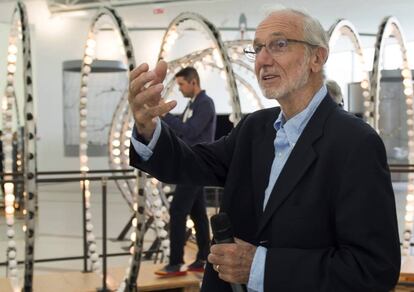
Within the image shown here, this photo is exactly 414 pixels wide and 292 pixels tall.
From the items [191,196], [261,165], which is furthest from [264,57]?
[191,196]

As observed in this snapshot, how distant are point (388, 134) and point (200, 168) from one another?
1294cm

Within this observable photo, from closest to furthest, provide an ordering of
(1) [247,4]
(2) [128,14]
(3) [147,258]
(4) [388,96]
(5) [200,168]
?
(5) [200,168] → (3) [147,258] → (1) [247,4] → (2) [128,14] → (4) [388,96]

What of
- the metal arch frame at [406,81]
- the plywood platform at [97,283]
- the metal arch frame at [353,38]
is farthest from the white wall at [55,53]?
the plywood platform at [97,283]

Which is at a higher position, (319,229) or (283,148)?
(283,148)

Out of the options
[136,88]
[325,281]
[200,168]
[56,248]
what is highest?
[136,88]

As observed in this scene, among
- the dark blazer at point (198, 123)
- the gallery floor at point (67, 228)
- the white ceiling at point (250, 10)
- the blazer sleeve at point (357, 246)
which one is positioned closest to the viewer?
the blazer sleeve at point (357, 246)

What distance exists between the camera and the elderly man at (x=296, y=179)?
4.59ft

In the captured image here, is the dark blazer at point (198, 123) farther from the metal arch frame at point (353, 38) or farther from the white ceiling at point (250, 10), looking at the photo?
the white ceiling at point (250, 10)

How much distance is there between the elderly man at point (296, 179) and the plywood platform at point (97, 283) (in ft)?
9.21

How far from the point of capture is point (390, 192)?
4.71ft

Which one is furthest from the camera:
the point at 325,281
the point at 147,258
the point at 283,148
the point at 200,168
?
the point at 147,258

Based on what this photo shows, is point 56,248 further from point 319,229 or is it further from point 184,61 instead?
point 319,229

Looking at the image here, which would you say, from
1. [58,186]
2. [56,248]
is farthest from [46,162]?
[56,248]

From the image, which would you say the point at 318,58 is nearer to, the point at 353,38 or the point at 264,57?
the point at 264,57
